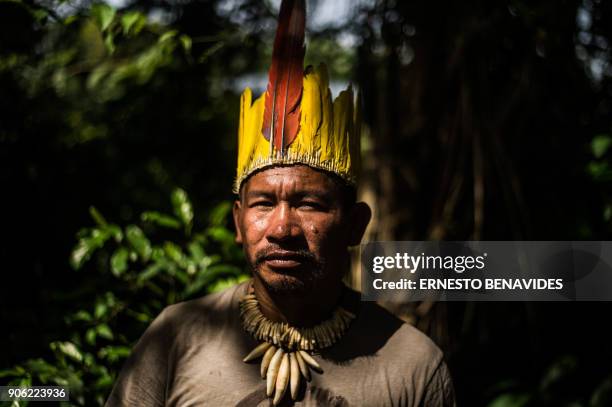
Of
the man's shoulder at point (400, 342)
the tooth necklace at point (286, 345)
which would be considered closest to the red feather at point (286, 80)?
the tooth necklace at point (286, 345)

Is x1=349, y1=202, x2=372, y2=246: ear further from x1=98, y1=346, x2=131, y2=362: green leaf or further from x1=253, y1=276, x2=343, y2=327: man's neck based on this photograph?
x1=98, y1=346, x2=131, y2=362: green leaf

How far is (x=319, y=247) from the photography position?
1.86 m

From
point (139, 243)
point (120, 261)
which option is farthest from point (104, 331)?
point (139, 243)

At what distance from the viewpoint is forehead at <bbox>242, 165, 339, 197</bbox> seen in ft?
6.13

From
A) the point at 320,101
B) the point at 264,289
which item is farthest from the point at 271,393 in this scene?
the point at 320,101

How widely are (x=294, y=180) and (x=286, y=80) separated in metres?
0.32

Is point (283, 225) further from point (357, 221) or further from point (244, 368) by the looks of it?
point (244, 368)

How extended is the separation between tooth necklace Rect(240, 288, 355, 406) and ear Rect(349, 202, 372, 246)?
23 cm

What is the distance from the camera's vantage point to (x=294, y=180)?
6.14ft

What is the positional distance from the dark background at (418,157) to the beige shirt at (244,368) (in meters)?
0.71

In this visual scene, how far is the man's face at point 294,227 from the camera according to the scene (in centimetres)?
183

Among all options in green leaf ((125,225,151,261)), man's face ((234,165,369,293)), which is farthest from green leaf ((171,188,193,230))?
man's face ((234,165,369,293))

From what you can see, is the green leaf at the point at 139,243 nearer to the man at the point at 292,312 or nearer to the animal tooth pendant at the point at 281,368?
the man at the point at 292,312

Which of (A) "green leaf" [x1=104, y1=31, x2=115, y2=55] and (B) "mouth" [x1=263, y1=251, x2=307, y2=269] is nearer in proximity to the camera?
(B) "mouth" [x1=263, y1=251, x2=307, y2=269]
